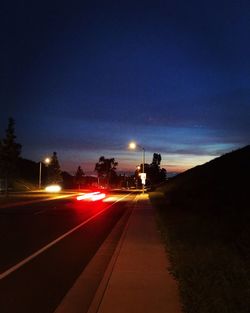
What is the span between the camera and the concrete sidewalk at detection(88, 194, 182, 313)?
739cm

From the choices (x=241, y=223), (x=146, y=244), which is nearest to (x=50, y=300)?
(x=146, y=244)

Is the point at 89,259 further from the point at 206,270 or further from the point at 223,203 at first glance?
the point at 223,203

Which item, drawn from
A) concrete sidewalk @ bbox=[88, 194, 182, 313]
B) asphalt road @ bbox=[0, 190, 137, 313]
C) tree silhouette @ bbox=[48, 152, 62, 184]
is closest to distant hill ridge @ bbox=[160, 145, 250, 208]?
asphalt road @ bbox=[0, 190, 137, 313]

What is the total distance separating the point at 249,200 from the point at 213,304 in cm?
1479

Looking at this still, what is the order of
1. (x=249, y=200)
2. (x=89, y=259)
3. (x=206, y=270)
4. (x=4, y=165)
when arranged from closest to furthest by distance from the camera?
(x=206, y=270), (x=89, y=259), (x=249, y=200), (x=4, y=165)

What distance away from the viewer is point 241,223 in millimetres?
15484

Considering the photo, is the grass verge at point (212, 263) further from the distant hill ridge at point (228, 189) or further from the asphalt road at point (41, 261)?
the distant hill ridge at point (228, 189)

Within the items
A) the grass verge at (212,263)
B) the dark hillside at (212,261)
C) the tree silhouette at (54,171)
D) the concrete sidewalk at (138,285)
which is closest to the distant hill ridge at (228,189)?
the dark hillside at (212,261)

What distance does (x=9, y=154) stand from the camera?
62.2 m

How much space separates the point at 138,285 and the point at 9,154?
5514 centimetres

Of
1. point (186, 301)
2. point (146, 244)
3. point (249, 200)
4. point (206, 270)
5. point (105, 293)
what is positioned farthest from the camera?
point (249, 200)

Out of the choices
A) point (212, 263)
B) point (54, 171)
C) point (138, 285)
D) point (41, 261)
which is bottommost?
point (138, 285)

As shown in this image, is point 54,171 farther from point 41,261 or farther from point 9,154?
point 41,261

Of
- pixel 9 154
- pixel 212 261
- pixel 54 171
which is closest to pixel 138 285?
pixel 212 261
